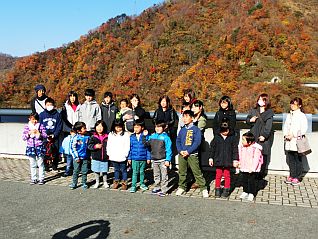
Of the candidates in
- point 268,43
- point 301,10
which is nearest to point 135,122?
point 268,43

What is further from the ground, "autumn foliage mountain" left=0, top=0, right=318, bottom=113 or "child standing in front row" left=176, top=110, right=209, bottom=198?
"autumn foliage mountain" left=0, top=0, right=318, bottom=113

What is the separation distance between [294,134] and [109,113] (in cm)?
343

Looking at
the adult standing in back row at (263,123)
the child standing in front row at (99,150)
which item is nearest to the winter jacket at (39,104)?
the child standing in front row at (99,150)

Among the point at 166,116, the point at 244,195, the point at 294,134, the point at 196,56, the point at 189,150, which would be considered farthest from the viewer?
the point at 196,56

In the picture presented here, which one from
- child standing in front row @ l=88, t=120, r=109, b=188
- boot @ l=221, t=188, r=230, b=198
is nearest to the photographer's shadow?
child standing in front row @ l=88, t=120, r=109, b=188

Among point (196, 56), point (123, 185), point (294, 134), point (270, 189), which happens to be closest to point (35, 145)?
point (123, 185)

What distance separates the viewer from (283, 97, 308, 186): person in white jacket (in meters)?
6.32

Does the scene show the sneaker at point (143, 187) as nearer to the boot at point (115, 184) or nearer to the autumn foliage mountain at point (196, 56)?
the boot at point (115, 184)

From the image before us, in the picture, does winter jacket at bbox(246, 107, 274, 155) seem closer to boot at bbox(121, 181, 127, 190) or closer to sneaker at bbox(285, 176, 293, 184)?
sneaker at bbox(285, 176, 293, 184)

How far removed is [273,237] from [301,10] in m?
56.4

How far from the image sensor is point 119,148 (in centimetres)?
618

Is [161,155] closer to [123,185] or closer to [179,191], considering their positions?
[179,191]

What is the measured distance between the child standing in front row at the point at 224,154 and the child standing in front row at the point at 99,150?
1.87 m

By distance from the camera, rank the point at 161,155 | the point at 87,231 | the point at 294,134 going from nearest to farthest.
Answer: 1. the point at 87,231
2. the point at 161,155
3. the point at 294,134
